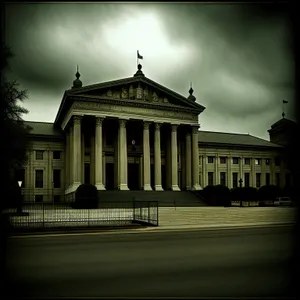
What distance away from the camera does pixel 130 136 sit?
55.1 meters

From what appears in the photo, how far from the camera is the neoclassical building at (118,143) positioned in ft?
161

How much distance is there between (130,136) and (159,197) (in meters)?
12.5

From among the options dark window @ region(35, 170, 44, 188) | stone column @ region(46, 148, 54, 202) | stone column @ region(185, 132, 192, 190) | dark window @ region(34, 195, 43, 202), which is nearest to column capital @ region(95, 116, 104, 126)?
stone column @ region(46, 148, 54, 202)

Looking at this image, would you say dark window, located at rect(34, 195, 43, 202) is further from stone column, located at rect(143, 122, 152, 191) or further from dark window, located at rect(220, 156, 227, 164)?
dark window, located at rect(220, 156, 227, 164)

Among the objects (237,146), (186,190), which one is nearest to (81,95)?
(186,190)

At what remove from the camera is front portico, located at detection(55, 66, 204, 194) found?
48.8 metres

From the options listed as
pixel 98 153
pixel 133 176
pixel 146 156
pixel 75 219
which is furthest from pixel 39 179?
pixel 75 219

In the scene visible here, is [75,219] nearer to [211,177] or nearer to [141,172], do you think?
[141,172]

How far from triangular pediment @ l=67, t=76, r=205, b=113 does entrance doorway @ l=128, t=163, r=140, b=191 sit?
9580 mm

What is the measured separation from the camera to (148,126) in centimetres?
5200

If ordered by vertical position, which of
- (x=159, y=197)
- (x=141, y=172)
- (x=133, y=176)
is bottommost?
(x=159, y=197)

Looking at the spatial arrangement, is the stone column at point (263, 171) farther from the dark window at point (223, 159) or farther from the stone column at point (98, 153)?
the stone column at point (98, 153)

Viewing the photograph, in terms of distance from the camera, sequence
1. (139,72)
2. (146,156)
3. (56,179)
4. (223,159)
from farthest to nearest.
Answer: (223,159), (56,179), (139,72), (146,156)

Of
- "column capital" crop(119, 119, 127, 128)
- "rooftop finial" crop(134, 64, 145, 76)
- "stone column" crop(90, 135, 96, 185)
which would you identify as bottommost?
"stone column" crop(90, 135, 96, 185)
